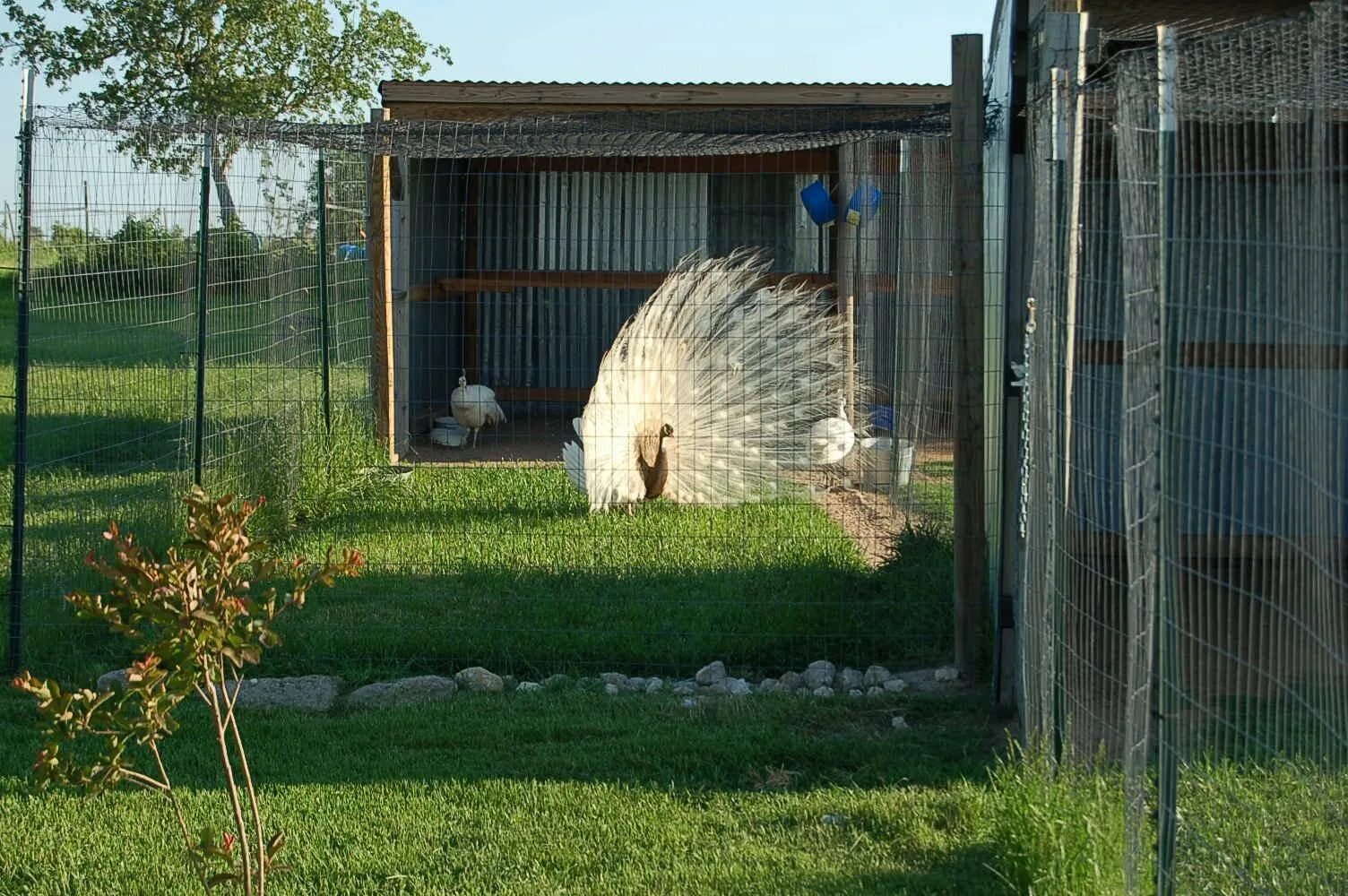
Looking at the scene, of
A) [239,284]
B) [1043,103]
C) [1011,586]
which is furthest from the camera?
[239,284]

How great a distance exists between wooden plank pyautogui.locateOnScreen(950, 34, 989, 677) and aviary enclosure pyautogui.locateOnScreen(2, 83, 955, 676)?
1.42 feet

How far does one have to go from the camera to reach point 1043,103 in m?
4.30

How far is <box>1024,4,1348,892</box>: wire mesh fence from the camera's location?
2.51 metres

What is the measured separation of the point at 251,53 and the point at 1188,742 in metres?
30.2

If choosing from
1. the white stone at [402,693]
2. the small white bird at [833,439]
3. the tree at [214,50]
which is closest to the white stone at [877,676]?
the white stone at [402,693]

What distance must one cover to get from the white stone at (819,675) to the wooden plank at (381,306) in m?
5.15

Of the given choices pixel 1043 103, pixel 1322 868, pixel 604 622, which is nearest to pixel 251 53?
pixel 604 622

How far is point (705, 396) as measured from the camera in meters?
9.33

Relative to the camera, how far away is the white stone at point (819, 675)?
6234mm

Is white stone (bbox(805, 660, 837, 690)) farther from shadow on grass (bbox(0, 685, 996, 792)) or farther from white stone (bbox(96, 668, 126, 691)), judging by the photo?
white stone (bbox(96, 668, 126, 691))

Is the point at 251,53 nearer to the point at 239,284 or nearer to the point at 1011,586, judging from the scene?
the point at 239,284

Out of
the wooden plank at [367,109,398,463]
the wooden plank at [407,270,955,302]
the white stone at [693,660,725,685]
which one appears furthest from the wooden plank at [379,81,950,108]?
the white stone at [693,660,725,685]

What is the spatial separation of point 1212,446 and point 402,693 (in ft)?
12.7

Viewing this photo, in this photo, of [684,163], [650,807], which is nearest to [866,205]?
[684,163]
